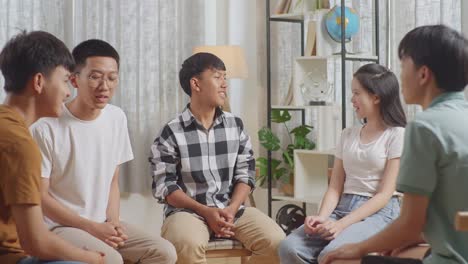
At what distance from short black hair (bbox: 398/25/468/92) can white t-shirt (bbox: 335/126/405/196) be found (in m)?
1.14

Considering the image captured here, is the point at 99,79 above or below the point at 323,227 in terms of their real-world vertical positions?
above

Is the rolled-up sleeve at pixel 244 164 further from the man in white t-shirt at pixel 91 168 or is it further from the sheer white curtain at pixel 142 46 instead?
the sheer white curtain at pixel 142 46

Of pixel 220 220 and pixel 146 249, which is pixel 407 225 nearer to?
pixel 146 249

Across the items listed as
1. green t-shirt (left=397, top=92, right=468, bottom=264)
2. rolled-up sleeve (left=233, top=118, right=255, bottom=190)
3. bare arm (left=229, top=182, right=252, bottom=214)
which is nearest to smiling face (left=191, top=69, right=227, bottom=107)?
rolled-up sleeve (left=233, top=118, right=255, bottom=190)

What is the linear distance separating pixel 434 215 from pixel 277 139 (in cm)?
308

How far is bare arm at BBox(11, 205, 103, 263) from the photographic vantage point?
2.17 metres

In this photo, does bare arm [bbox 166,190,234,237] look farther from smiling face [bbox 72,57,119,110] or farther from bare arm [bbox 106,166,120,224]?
smiling face [bbox 72,57,119,110]

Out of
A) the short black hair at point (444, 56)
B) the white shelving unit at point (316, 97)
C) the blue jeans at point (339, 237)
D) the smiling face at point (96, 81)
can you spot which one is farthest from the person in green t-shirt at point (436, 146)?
the white shelving unit at point (316, 97)

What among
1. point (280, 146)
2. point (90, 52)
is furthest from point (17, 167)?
point (280, 146)

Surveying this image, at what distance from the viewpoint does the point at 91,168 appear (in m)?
3.11

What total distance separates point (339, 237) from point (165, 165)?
2.89 feet

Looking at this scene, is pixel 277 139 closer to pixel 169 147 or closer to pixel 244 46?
pixel 244 46

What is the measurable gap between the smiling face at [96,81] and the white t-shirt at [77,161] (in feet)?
0.26

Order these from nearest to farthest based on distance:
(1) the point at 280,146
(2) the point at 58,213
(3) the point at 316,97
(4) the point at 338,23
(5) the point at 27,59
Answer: (5) the point at 27,59 → (2) the point at 58,213 → (4) the point at 338,23 → (3) the point at 316,97 → (1) the point at 280,146
